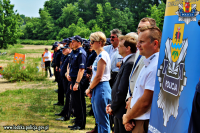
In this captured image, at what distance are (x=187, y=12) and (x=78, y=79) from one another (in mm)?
3923

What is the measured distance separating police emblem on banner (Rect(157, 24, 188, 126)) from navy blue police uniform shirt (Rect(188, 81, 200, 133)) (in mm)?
122

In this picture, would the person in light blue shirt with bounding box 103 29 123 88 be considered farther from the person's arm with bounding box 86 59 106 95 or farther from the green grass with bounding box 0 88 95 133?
the green grass with bounding box 0 88 95 133

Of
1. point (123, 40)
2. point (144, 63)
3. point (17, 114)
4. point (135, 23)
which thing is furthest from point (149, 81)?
point (135, 23)

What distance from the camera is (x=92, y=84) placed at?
13.4ft

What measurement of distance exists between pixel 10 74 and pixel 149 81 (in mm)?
11905

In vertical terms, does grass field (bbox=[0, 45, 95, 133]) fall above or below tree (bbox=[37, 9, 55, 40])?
below

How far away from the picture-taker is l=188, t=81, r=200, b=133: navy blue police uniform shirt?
1.52 meters

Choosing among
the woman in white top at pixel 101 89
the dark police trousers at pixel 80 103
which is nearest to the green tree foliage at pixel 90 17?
the dark police trousers at pixel 80 103

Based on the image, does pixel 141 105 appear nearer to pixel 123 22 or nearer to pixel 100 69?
pixel 100 69

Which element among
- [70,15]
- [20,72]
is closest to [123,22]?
[70,15]

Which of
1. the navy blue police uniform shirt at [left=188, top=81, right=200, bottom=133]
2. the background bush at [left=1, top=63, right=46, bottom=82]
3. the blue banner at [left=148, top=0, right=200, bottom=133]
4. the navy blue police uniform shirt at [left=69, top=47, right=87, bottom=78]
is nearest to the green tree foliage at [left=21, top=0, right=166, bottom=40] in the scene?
the background bush at [left=1, top=63, right=46, bottom=82]

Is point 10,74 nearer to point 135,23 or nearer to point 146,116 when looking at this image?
point 146,116

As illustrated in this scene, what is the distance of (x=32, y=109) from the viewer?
24.6 ft

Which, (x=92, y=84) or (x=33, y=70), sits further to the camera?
(x=33, y=70)
